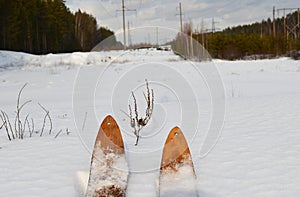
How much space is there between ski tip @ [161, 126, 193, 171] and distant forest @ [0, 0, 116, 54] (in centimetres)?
3199

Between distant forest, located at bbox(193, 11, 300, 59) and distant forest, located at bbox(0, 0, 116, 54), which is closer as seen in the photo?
distant forest, located at bbox(193, 11, 300, 59)

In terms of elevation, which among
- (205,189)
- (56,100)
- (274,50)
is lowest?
(205,189)

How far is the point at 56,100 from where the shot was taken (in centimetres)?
780

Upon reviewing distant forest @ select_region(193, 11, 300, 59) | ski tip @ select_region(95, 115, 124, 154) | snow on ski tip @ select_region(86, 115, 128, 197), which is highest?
distant forest @ select_region(193, 11, 300, 59)

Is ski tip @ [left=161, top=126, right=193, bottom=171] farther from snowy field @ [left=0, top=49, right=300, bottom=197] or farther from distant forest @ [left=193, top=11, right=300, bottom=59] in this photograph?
distant forest @ [left=193, top=11, right=300, bottom=59]

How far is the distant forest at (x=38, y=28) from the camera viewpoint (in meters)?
31.0

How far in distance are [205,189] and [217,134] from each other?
5.54ft

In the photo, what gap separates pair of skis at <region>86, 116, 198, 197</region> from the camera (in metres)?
2.51

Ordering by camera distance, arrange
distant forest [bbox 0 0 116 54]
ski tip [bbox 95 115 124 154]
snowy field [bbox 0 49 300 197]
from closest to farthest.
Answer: snowy field [bbox 0 49 300 197] < ski tip [bbox 95 115 124 154] < distant forest [bbox 0 0 116 54]

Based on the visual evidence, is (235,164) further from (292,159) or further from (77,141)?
(77,141)

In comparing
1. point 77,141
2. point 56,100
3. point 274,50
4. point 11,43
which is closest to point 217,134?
point 77,141

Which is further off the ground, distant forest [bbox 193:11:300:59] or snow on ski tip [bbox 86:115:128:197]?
distant forest [bbox 193:11:300:59]

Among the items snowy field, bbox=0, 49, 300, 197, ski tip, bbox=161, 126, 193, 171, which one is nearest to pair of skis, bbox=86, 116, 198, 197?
ski tip, bbox=161, 126, 193, 171

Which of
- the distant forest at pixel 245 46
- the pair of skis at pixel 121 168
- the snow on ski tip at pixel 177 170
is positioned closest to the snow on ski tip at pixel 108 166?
the pair of skis at pixel 121 168
